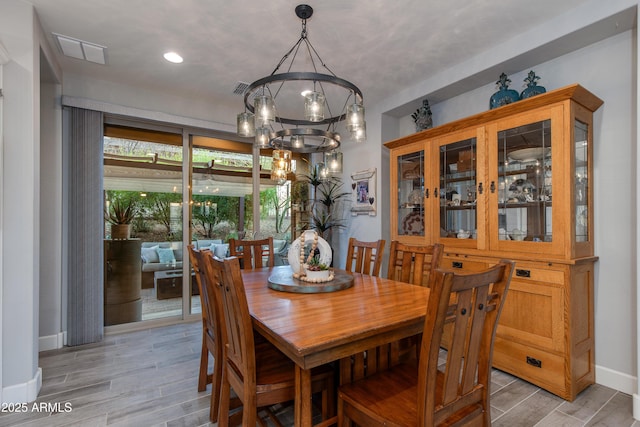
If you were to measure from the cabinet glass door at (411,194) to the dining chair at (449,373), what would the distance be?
6.73 feet

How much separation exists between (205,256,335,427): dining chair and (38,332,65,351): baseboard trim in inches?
95.8

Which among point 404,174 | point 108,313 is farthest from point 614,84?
point 108,313

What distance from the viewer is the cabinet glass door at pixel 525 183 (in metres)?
2.30

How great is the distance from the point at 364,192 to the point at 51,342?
3.68 m

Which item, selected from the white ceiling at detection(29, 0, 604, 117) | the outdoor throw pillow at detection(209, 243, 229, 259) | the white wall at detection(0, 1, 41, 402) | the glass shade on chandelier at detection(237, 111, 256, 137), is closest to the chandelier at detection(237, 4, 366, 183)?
the glass shade on chandelier at detection(237, 111, 256, 137)

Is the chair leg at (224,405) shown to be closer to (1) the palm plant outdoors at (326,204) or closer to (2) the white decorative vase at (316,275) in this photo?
(2) the white decorative vase at (316,275)

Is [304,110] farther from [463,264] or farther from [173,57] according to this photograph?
[463,264]

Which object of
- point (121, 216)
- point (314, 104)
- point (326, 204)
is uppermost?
point (314, 104)

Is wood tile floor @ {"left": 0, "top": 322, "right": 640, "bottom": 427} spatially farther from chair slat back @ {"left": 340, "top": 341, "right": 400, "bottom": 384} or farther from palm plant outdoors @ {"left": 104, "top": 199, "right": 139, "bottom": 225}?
palm plant outdoors @ {"left": 104, "top": 199, "right": 139, "bottom": 225}

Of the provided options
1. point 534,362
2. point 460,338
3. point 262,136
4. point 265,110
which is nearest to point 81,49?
point 262,136

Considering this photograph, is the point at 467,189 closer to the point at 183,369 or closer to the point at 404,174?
the point at 404,174

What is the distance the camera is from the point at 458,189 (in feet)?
9.62

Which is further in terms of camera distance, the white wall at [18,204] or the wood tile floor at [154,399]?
the white wall at [18,204]

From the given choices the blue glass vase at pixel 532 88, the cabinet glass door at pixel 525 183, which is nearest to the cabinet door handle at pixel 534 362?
the cabinet glass door at pixel 525 183
